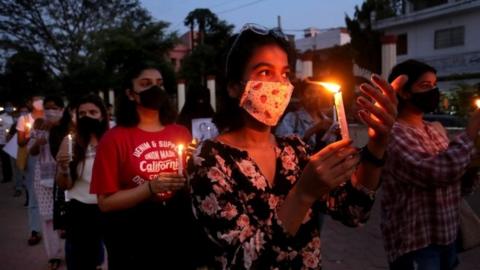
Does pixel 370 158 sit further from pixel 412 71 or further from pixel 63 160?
pixel 63 160

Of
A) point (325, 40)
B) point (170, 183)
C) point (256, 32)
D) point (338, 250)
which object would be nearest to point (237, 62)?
point (256, 32)

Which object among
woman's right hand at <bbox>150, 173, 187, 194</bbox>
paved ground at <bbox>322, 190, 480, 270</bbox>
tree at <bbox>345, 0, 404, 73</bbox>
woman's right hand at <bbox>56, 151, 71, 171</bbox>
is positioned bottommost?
paved ground at <bbox>322, 190, 480, 270</bbox>

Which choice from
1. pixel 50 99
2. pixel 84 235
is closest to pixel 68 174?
pixel 84 235

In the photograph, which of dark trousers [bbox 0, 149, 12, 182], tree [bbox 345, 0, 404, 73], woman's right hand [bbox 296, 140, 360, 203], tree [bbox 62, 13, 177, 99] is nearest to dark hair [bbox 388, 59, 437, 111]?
woman's right hand [bbox 296, 140, 360, 203]

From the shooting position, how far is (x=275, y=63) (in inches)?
72.8

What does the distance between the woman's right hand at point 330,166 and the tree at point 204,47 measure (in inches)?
1012

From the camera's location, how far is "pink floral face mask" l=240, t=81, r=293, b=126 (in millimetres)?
1842

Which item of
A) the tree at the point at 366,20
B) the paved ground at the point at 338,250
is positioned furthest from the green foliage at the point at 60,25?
the paved ground at the point at 338,250

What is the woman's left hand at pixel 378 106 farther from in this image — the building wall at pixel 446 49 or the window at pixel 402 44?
the window at pixel 402 44

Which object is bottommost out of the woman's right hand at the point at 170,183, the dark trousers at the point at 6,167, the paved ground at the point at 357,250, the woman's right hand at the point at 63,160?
the dark trousers at the point at 6,167

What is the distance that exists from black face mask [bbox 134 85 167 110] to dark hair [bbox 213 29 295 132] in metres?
1.40

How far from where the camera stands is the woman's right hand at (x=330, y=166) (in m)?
1.51

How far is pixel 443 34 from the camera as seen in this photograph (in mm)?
30453

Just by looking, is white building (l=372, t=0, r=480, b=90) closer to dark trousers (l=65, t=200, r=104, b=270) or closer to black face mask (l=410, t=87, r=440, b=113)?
black face mask (l=410, t=87, r=440, b=113)
